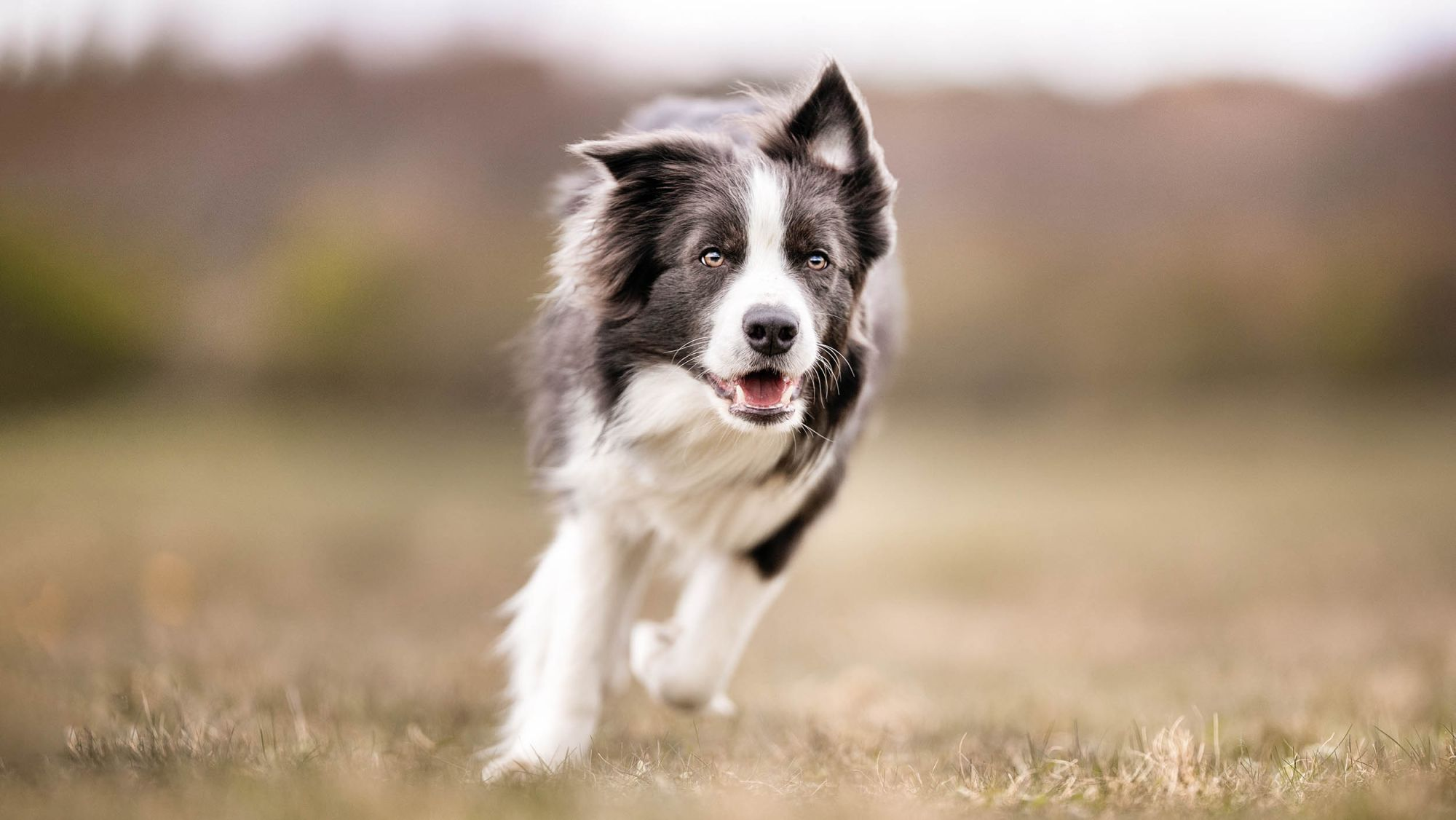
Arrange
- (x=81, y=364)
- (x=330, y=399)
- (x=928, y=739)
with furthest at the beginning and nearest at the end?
(x=330, y=399), (x=81, y=364), (x=928, y=739)

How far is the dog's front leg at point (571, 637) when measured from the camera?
4477 millimetres

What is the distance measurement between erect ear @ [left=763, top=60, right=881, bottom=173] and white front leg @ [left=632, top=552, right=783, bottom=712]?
5.01ft

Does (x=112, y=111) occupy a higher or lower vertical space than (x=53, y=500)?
higher

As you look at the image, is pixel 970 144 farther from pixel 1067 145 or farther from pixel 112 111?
pixel 112 111

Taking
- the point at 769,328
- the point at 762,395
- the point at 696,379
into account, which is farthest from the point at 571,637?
the point at 769,328

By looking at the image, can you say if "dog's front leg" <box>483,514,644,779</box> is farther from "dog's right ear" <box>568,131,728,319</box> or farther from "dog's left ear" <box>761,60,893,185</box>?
"dog's left ear" <box>761,60,893,185</box>

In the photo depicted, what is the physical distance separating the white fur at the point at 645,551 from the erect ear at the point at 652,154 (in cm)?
70

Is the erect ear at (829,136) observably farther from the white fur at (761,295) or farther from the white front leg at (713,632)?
the white front leg at (713,632)

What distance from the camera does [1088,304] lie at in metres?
22.4

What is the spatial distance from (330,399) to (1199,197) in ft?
50.6

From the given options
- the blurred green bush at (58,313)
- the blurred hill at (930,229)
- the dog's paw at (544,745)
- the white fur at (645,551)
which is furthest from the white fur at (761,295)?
the blurred hill at (930,229)

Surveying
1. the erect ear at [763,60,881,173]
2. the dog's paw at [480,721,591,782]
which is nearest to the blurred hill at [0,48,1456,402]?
the dog's paw at [480,721,591,782]

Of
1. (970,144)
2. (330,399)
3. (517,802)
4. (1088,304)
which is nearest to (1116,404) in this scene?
(1088,304)

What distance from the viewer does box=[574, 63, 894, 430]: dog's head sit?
3.96 m
